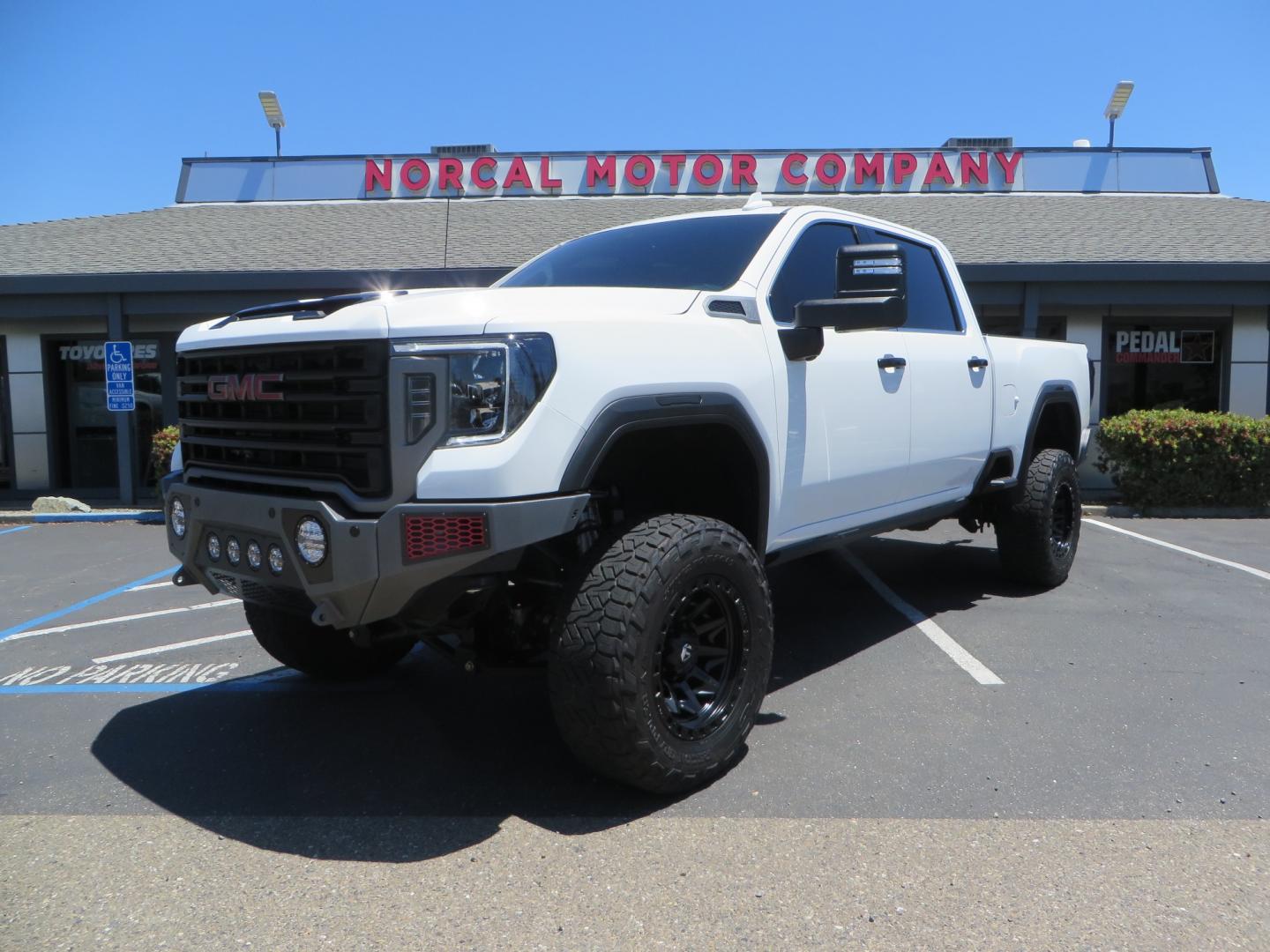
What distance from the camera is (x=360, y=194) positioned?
17891 millimetres

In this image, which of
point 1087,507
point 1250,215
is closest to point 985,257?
point 1087,507

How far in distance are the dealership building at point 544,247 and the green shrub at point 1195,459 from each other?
113cm

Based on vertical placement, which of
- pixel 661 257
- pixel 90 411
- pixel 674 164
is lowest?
pixel 90 411

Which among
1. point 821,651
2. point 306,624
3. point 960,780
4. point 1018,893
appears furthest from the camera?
point 821,651

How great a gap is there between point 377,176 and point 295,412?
53.9 ft

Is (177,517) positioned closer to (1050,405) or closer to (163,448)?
(1050,405)

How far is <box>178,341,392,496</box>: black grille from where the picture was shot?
8.99 ft

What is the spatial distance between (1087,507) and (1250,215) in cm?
760

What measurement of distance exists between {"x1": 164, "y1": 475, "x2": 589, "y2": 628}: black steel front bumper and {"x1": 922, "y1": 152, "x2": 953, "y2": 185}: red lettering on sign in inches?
647

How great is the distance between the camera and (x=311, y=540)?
2.74 meters

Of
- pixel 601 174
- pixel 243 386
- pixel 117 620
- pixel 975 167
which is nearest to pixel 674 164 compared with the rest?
pixel 601 174

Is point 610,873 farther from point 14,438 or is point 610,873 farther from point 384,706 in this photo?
point 14,438

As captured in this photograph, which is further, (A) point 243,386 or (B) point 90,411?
(B) point 90,411

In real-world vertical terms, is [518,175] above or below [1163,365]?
above
